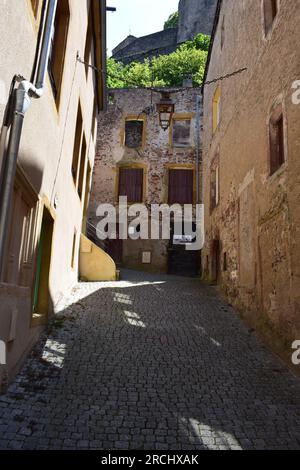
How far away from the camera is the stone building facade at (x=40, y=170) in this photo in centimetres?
384

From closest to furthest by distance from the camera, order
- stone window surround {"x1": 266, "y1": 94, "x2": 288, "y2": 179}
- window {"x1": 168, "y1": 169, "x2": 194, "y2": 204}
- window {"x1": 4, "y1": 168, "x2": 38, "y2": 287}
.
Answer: window {"x1": 4, "y1": 168, "x2": 38, "y2": 287} → stone window surround {"x1": 266, "y1": 94, "x2": 288, "y2": 179} → window {"x1": 168, "y1": 169, "x2": 194, "y2": 204}

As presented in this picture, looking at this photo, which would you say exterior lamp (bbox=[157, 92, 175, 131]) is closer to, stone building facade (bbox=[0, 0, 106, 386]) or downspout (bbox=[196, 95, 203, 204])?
stone building facade (bbox=[0, 0, 106, 386])

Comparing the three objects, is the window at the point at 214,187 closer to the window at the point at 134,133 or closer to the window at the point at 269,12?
the window at the point at 269,12

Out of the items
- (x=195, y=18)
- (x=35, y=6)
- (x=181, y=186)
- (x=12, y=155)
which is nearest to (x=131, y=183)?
(x=181, y=186)

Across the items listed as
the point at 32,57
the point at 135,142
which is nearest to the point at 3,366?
the point at 32,57

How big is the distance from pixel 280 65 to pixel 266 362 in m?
4.97

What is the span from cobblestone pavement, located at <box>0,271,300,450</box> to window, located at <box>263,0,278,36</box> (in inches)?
238

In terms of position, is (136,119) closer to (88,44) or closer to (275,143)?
(88,44)

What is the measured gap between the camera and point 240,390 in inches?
173

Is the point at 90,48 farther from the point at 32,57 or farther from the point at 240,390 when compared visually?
the point at 240,390

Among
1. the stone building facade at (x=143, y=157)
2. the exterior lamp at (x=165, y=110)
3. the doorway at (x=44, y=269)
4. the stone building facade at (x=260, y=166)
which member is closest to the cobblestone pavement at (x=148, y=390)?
the doorway at (x=44, y=269)

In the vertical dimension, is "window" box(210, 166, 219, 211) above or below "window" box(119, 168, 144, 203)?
below

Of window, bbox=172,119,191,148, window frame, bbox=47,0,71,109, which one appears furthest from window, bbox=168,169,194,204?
window frame, bbox=47,0,71,109

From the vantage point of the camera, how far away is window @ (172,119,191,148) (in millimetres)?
18189
